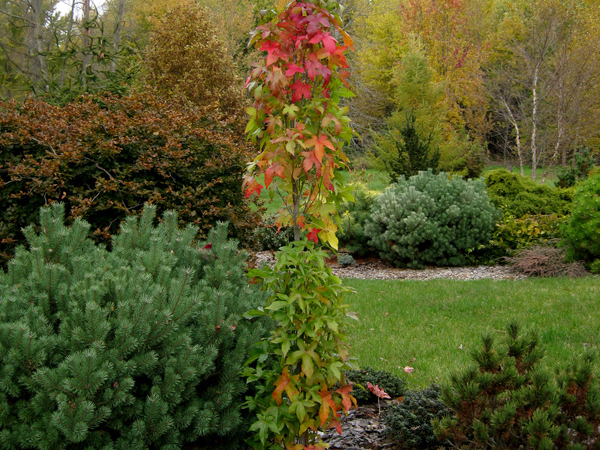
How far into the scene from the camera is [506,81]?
22422 millimetres

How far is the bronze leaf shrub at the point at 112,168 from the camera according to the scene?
450 cm

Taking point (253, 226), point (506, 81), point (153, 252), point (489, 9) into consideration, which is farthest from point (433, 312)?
point (489, 9)

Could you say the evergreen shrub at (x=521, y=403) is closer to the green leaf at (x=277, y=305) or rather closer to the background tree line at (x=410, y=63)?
the green leaf at (x=277, y=305)

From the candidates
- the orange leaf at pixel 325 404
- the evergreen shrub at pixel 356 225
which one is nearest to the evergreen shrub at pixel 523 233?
the evergreen shrub at pixel 356 225

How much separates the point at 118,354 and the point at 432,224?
6988 millimetres

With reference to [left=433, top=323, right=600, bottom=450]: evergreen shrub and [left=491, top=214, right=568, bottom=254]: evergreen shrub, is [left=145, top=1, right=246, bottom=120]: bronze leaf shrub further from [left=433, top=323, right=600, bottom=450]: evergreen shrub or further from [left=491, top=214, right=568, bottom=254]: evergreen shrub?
[left=433, top=323, right=600, bottom=450]: evergreen shrub

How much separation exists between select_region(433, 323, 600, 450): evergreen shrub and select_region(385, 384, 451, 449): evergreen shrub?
36 cm

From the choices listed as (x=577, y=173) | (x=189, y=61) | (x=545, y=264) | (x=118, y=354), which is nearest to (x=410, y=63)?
(x=577, y=173)

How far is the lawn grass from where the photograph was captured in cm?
423

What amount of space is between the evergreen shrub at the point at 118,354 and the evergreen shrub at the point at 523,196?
8.61 meters

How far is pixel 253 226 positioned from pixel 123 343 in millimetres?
3421

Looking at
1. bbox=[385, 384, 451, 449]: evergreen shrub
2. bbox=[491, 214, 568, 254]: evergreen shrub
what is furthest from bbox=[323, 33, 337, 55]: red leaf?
bbox=[491, 214, 568, 254]: evergreen shrub

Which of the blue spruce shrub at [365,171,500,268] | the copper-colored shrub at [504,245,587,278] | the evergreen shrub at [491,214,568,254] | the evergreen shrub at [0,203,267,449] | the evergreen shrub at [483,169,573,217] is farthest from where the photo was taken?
the evergreen shrub at [483,169,573,217]

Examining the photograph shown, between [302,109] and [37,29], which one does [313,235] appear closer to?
[302,109]
